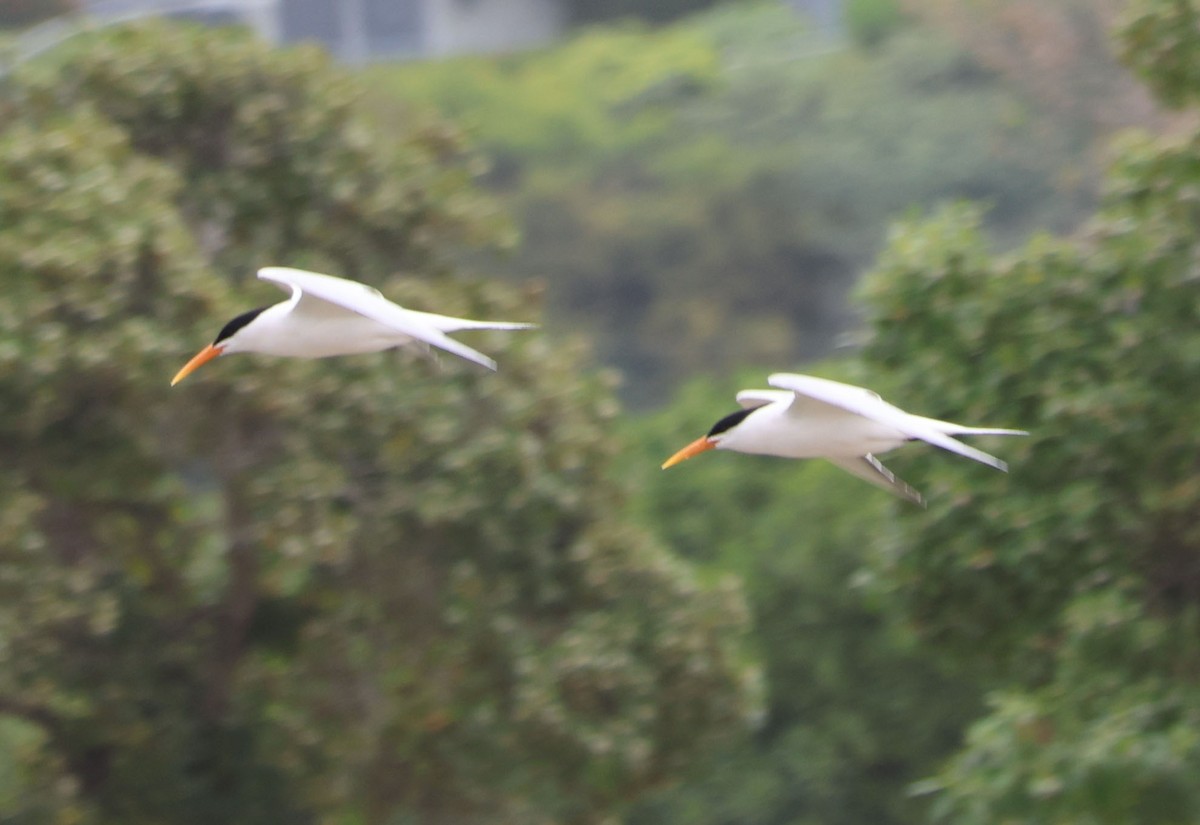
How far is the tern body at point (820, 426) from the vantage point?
13.3 ft

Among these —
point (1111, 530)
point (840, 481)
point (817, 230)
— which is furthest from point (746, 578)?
point (817, 230)

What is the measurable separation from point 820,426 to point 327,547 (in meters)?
3.74

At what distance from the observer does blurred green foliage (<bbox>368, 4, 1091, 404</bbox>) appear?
99.7 feet

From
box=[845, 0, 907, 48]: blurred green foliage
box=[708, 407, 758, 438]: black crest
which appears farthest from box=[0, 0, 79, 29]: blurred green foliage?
box=[708, 407, 758, 438]: black crest

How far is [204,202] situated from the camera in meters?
8.61

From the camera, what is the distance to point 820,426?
4.35 metres

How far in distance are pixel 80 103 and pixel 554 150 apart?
26842 millimetres

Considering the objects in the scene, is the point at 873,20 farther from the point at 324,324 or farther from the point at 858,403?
the point at 858,403

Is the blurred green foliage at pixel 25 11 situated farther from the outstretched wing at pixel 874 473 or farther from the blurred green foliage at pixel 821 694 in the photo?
the outstretched wing at pixel 874 473

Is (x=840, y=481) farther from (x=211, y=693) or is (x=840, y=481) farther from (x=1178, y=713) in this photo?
(x=1178, y=713)

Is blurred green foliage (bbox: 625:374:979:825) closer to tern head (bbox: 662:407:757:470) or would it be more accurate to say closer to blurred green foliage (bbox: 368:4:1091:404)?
tern head (bbox: 662:407:757:470)

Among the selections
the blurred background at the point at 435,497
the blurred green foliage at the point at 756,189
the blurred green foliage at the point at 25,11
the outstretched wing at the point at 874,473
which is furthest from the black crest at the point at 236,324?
the blurred green foliage at the point at 756,189

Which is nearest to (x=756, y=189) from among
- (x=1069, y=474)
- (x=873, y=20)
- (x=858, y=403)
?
(x=873, y=20)

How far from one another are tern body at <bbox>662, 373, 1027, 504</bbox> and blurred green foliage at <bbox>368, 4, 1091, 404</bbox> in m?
24.5
